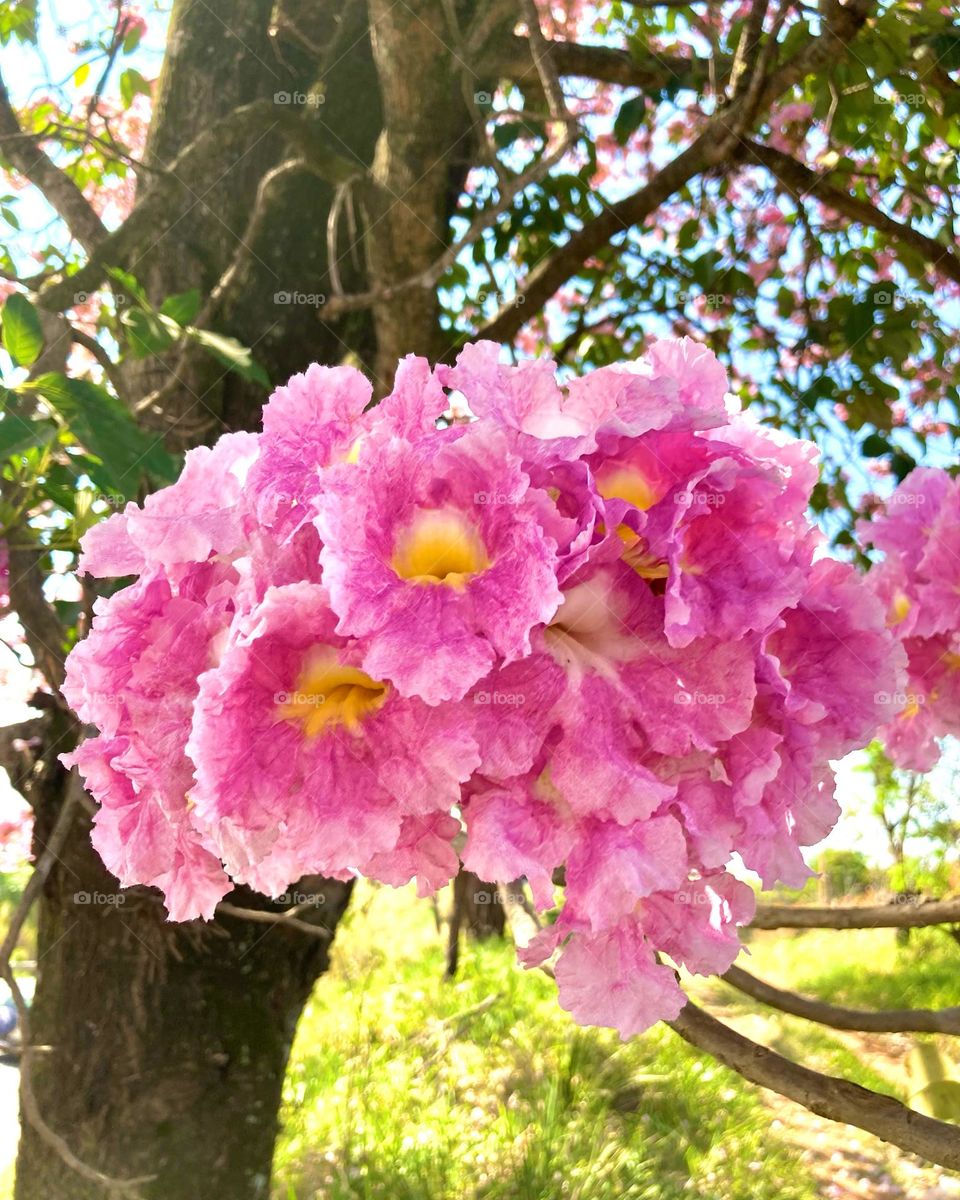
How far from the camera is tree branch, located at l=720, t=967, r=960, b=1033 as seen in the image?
4.75 feet

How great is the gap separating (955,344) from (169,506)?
3649 mm

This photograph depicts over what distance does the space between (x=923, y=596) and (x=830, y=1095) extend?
2.28 feet

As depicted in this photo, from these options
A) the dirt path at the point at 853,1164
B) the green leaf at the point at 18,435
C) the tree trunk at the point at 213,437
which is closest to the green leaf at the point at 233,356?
the green leaf at the point at 18,435

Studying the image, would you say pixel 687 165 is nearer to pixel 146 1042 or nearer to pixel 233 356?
pixel 233 356

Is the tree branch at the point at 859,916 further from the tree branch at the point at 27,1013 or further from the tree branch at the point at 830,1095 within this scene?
the tree branch at the point at 27,1013

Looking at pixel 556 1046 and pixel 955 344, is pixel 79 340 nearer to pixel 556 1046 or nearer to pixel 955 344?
pixel 955 344

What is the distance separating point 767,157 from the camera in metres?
2.63

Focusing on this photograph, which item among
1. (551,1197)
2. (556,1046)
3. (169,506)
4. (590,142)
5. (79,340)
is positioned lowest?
(551,1197)

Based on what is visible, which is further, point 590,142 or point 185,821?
point 590,142

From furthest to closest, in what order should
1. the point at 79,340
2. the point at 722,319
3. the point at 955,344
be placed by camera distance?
the point at 722,319
the point at 955,344
the point at 79,340

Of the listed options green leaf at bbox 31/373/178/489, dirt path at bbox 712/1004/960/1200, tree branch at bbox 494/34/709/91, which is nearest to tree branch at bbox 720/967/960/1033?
green leaf at bbox 31/373/178/489

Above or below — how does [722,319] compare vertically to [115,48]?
above

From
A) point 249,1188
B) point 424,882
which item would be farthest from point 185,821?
point 249,1188

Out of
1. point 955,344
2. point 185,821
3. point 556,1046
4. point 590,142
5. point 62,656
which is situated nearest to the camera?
point 185,821
